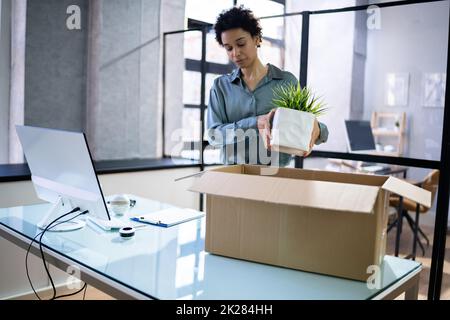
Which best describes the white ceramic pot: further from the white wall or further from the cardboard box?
the white wall

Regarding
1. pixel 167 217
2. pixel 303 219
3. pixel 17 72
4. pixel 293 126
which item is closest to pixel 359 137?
pixel 167 217

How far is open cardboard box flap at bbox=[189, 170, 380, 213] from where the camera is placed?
1.03 m

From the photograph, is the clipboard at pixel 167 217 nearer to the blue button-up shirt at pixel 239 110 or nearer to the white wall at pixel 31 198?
the blue button-up shirt at pixel 239 110

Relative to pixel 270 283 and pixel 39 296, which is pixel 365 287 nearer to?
pixel 270 283

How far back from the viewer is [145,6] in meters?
3.62

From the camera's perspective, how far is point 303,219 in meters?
1.13

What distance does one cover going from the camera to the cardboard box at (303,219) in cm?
107

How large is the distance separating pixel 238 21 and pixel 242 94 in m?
0.33

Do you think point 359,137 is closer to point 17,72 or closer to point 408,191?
point 408,191

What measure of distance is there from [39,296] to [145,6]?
2.38 m

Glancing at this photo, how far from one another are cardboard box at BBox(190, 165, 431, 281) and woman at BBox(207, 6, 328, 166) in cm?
57

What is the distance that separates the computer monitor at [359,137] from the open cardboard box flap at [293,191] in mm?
1722

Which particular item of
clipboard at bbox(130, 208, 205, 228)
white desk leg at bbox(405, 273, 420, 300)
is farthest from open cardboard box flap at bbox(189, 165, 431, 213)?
clipboard at bbox(130, 208, 205, 228)

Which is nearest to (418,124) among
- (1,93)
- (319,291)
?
(319,291)
